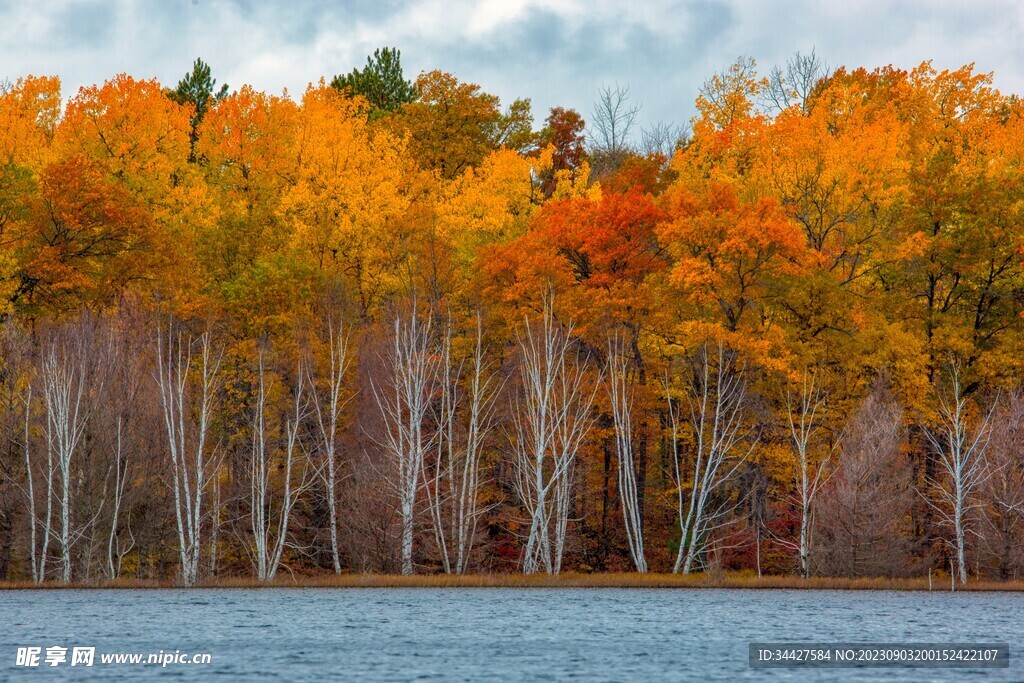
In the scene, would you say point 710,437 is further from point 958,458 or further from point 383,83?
point 383,83

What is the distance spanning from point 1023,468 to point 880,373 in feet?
19.8

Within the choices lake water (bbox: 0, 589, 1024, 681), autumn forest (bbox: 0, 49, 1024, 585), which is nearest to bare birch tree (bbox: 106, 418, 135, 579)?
autumn forest (bbox: 0, 49, 1024, 585)

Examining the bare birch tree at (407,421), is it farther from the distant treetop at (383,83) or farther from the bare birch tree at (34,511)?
the distant treetop at (383,83)

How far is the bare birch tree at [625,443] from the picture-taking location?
4491 cm

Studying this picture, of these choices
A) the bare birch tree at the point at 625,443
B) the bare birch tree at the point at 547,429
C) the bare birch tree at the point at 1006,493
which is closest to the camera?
the bare birch tree at the point at 1006,493

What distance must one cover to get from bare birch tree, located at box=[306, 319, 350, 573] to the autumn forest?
24 centimetres

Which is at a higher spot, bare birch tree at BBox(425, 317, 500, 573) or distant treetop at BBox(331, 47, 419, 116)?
distant treetop at BBox(331, 47, 419, 116)

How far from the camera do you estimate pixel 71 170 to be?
53906mm

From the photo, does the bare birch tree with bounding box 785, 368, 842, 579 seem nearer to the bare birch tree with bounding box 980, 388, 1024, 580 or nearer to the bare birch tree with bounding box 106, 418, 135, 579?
the bare birch tree with bounding box 980, 388, 1024, 580

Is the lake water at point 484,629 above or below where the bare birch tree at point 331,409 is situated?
below

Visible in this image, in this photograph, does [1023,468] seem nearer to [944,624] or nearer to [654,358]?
[654,358]

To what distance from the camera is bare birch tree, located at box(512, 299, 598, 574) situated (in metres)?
43.5

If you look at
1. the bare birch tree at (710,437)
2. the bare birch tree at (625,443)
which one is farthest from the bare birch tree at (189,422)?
the bare birch tree at (710,437)

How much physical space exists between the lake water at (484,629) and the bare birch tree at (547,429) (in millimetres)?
5402
